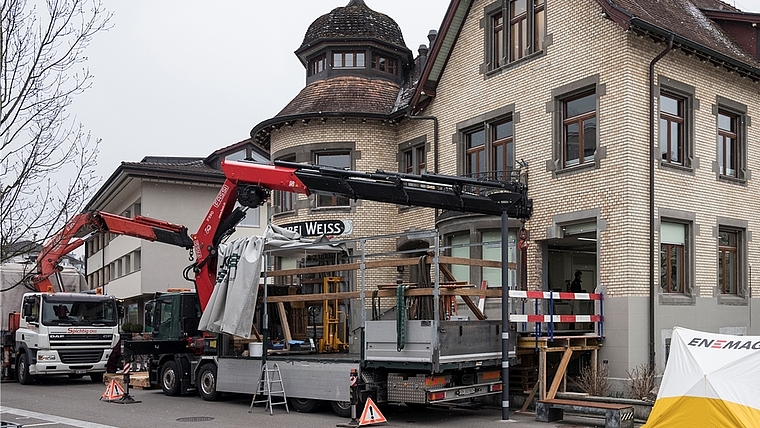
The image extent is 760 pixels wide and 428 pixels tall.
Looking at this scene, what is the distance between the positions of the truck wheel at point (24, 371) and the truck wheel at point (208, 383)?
7943 millimetres

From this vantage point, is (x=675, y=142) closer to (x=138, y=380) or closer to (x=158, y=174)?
(x=138, y=380)

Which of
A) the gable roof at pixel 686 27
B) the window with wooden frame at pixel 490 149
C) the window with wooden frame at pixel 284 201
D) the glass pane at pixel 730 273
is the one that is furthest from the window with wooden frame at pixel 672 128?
the window with wooden frame at pixel 284 201

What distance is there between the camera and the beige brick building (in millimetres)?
17984

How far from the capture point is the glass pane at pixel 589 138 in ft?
62.0

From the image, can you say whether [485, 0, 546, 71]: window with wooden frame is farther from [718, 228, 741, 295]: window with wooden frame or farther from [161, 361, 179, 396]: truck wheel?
[161, 361, 179, 396]: truck wheel

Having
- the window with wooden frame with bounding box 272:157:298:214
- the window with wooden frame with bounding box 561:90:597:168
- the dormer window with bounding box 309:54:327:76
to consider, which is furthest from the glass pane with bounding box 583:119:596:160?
the dormer window with bounding box 309:54:327:76

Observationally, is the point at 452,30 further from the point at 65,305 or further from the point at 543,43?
the point at 65,305

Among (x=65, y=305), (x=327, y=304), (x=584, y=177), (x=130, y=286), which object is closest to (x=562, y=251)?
(x=584, y=177)

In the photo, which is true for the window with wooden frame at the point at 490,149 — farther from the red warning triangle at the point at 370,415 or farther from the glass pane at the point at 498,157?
the red warning triangle at the point at 370,415

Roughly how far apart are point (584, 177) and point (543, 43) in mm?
3591

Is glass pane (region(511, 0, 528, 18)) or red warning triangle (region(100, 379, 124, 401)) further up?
glass pane (region(511, 0, 528, 18))

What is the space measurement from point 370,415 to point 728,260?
1073 cm

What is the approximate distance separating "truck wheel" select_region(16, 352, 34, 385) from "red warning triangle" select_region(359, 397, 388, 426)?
14.3m

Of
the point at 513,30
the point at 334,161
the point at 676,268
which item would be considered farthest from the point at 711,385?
the point at 334,161
